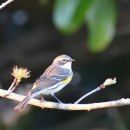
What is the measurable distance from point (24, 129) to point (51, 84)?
3.81 feet

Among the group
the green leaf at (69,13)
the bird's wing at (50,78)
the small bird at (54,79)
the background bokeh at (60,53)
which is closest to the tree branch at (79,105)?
the small bird at (54,79)

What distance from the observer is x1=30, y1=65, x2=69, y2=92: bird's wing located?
8.31 ft

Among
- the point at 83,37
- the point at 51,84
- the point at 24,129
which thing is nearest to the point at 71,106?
the point at 51,84

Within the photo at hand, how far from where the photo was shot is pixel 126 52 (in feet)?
12.5

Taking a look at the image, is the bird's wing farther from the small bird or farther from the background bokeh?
the background bokeh

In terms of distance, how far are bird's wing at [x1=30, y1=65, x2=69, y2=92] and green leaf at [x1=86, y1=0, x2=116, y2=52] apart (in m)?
0.26

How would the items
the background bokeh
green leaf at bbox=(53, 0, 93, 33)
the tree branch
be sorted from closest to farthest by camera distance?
1. the tree branch
2. green leaf at bbox=(53, 0, 93, 33)
3. the background bokeh

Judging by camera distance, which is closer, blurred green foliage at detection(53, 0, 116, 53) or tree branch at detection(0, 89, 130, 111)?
tree branch at detection(0, 89, 130, 111)

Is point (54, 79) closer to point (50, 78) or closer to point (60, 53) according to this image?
point (50, 78)

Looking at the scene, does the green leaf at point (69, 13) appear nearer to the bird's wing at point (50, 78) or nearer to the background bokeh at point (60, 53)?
the bird's wing at point (50, 78)

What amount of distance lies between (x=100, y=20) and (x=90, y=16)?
5 cm

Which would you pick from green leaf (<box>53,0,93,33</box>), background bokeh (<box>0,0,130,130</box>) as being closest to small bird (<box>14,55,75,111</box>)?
green leaf (<box>53,0,93,33</box>)

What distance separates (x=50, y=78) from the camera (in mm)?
2736

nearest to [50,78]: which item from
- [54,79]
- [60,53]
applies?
[54,79]
